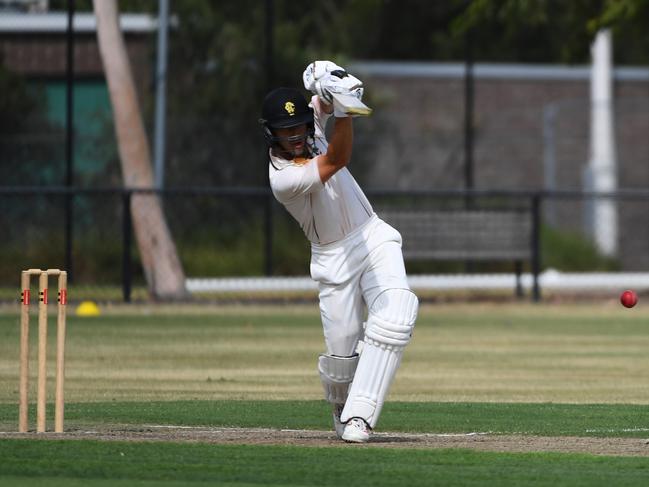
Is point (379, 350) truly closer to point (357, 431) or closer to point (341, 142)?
point (357, 431)

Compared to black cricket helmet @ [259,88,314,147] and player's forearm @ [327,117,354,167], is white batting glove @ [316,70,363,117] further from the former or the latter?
black cricket helmet @ [259,88,314,147]

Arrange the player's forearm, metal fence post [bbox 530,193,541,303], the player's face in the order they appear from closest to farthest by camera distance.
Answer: the player's forearm → the player's face → metal fence post [bbox 530,193,541,303]

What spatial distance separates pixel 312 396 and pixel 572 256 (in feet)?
48.3

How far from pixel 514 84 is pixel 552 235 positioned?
18.3 ft

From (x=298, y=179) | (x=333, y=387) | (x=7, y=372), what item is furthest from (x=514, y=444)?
(x=7, y=372)

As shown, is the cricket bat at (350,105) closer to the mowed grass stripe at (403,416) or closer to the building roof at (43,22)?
the mowed grass stripe at (403,416)

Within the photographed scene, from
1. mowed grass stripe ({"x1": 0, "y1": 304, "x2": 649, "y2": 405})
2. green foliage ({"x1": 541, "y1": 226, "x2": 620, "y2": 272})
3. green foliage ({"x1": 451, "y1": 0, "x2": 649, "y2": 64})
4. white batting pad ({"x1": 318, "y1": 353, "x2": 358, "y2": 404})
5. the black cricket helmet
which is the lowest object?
green foliage ({"x1": 541, "y1": 226, "x2": 620, "y2": 272})

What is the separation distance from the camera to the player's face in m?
8.46

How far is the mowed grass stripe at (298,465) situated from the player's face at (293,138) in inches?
61.6

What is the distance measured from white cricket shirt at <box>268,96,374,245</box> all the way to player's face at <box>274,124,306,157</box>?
68 mm

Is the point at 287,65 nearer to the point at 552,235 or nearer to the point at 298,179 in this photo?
the point at 552,235

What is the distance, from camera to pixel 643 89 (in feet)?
103

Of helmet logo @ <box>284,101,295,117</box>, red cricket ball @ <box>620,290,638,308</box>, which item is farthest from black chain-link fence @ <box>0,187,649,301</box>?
helmet logo @ <box>284,101,295,117</box>

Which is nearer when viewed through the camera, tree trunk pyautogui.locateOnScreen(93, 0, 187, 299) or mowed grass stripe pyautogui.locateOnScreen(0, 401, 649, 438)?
mowed grass stripe pyautogui.locateOnScreen(0, 401, 649, 438)
